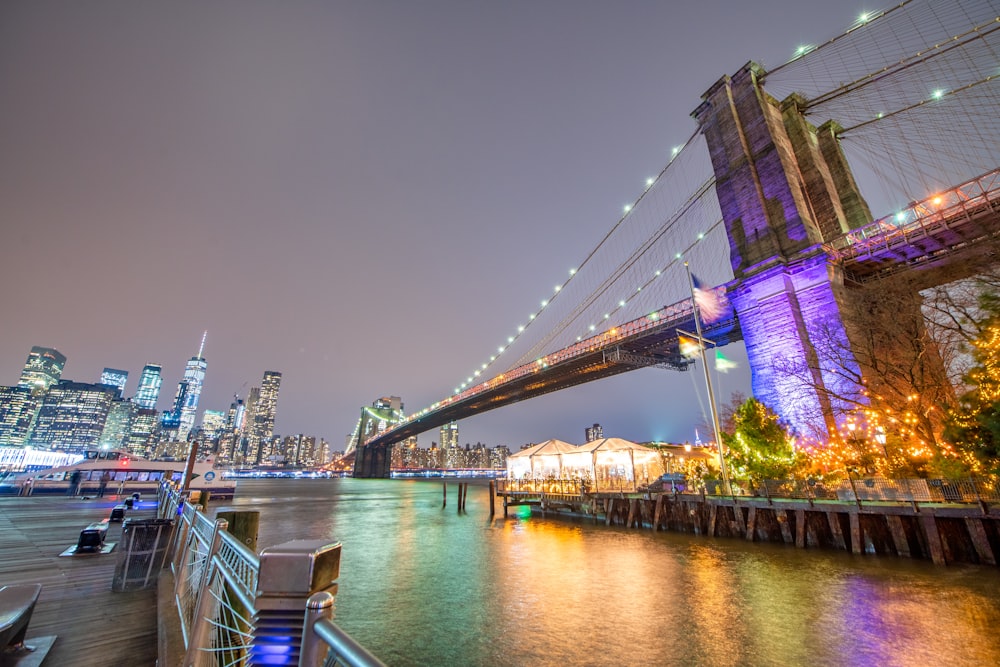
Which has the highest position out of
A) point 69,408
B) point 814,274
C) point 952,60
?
point 69,408

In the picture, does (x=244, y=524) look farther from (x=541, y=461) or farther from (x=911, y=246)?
(x=541, y=461)

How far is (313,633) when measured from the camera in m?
1.44

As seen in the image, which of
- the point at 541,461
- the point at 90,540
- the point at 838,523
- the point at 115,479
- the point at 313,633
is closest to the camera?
the point at 313,633

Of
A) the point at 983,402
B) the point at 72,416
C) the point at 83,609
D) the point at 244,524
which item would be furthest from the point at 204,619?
the point at 72,416

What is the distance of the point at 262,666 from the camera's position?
191cm

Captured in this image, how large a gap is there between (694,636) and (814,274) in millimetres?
17201

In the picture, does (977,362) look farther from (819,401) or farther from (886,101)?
(886,101)

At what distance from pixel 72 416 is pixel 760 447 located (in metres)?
219

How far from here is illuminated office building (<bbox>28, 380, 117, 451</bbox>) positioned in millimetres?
151125

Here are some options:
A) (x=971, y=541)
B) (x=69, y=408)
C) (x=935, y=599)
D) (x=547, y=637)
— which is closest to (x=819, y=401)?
(x=971, y=541)

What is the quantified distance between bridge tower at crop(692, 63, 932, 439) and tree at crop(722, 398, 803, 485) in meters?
0.77

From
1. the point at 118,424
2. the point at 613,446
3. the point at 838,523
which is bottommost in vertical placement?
the point at 838,523

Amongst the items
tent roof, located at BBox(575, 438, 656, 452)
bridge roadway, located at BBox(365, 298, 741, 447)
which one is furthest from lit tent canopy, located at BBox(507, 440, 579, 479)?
bridge roadway, located at BBox(365, 298, 741, 447)

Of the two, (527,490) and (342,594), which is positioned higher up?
(527,490)
